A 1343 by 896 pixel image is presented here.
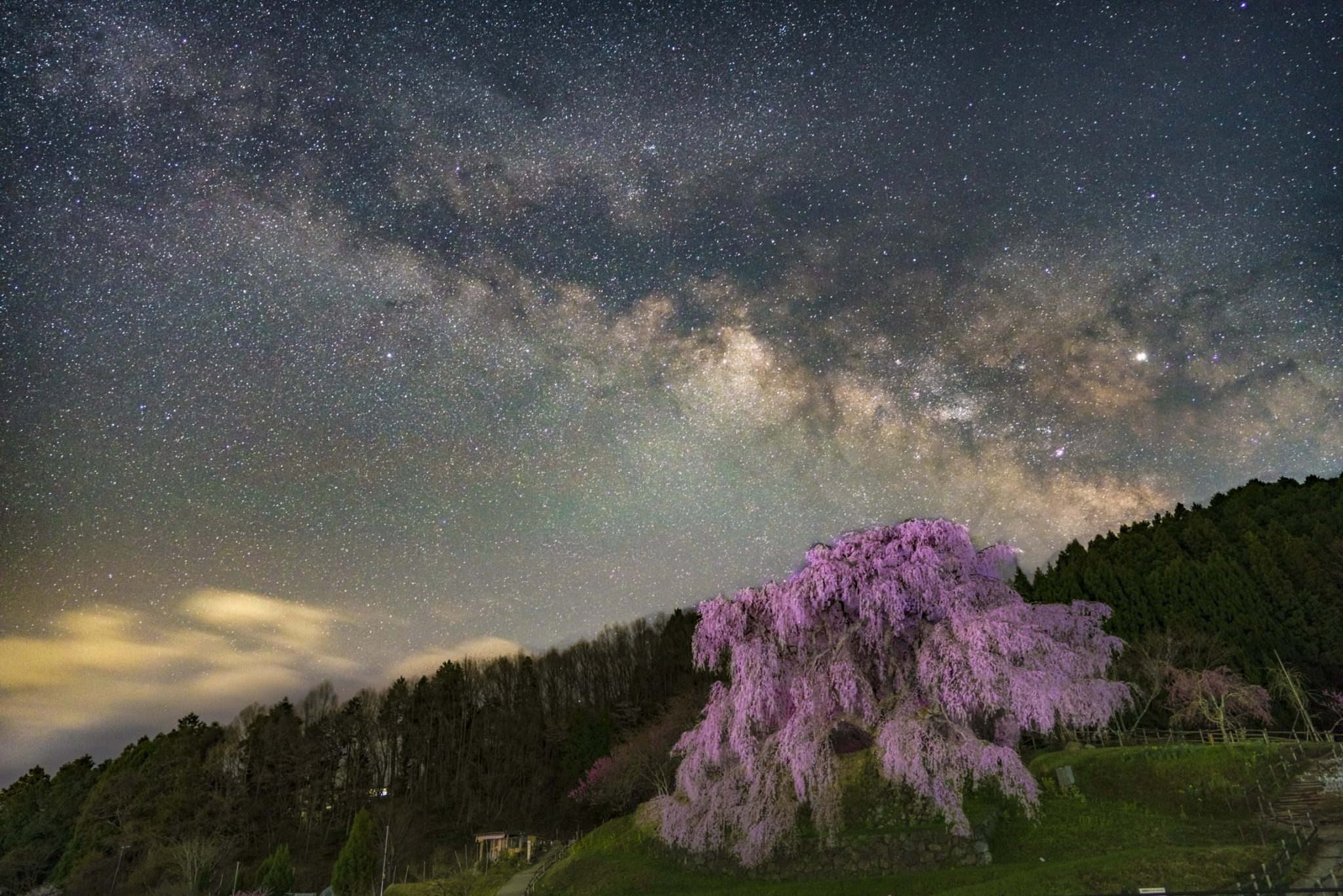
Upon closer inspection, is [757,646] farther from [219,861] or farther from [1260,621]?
[219,861]

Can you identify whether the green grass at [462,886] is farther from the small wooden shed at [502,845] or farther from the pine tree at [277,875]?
the pine tree at [277,875]

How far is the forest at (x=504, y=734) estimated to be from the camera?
136 ft

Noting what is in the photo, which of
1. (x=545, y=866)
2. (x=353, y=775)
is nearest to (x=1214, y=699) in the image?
(x=545, y=866)

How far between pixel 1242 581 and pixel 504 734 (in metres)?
62.7

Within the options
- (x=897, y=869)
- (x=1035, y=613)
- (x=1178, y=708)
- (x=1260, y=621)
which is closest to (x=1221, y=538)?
(x=1260, y=621)

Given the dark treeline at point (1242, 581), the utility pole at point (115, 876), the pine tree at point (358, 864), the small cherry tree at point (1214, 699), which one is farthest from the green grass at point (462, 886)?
the dark treeline at point (1242, 581)

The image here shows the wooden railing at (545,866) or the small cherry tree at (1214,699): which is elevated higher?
the small cherry tree at (1214,699)

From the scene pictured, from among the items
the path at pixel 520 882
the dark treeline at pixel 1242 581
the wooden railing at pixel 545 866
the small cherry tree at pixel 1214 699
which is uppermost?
the dark treeline at pixel 1242 581

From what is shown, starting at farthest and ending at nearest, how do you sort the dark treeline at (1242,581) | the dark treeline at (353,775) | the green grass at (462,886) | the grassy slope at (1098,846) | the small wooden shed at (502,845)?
the dark treeline at (353,775) < the small wooden shed at (502,845) < the dark treeline at (1242,581) < the green grass at (462,886) < the grassy slope at (1098,846)

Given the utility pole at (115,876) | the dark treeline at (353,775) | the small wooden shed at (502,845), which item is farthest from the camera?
the dark treeline at (353,775)

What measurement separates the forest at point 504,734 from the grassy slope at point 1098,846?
1272 centimetres

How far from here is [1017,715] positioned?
21.1 m

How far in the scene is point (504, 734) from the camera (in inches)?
2840

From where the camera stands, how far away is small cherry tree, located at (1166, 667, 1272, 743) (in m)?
33.7
